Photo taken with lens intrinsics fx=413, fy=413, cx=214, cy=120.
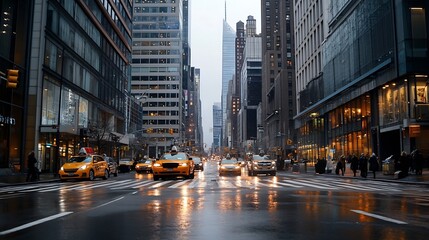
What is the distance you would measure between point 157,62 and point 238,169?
12307cm

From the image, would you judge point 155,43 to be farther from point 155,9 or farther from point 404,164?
point 404,164

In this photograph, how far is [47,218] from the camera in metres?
8.92

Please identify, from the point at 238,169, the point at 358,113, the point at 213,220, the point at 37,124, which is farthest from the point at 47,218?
the point at 358,113

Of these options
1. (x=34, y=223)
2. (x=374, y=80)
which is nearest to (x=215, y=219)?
(x=34, y=223)

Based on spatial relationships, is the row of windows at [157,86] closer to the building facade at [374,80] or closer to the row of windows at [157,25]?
the row of windows at [157,25]

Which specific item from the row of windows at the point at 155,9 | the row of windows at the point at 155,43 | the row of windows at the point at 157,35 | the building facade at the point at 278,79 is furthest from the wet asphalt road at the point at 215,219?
the row of windows at the point at 155,9

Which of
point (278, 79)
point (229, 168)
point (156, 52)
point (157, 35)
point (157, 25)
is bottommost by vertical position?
point (229, 168)

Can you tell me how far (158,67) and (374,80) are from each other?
4608 inches

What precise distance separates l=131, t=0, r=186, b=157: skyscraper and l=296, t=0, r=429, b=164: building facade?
93.6m

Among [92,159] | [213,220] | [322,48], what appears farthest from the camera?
[322,48]

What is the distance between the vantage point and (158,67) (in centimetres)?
15188

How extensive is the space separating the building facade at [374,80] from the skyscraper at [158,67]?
93.6 metres

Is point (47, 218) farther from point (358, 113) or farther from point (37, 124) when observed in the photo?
point (358, 113)

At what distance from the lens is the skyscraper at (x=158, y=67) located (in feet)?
496
